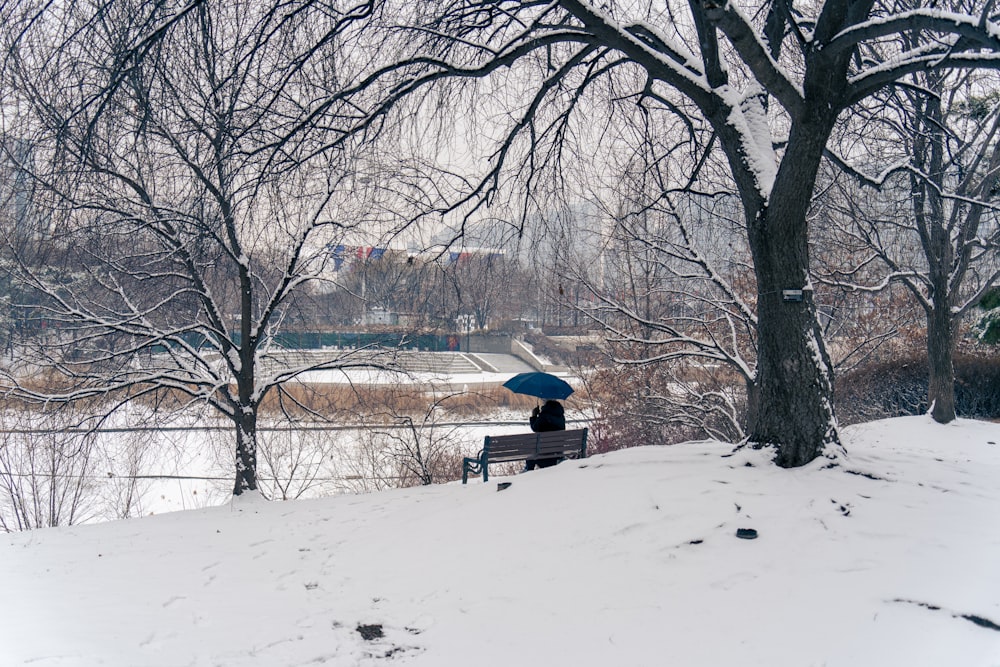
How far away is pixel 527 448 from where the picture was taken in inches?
317

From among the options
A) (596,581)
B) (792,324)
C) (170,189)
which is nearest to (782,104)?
(792,324)

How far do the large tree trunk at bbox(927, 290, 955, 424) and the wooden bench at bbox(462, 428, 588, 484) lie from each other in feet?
23.2

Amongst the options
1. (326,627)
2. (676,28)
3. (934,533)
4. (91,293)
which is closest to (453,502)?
(326,627)

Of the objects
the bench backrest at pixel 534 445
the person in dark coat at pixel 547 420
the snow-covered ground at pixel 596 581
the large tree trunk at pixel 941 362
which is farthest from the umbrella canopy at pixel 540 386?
the large tree trunk at pixel 941 362

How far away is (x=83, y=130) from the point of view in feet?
16.0

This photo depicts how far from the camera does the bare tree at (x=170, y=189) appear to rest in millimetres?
4621

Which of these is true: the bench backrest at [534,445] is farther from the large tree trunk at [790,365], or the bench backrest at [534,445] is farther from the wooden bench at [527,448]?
the large tree trunk at [790,365]

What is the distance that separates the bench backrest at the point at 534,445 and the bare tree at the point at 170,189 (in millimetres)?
3311

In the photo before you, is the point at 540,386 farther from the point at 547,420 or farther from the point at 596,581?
the point at 596,581

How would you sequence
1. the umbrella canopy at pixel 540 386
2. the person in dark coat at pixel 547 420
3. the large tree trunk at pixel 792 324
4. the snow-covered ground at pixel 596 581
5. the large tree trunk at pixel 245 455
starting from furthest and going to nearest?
the large tree trunk at pixel 245 455 < the person in dark coat at pixel 547 420 < the umbrella canopy at pixel 540 386 < the large tree trunk at pixel 792 324 < the snow-covered ground at pixel 596 581

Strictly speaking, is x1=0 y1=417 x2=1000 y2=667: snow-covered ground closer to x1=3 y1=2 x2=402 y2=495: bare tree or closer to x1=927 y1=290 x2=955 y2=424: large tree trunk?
x1=3 y1=2 x2=402 y2=495: bare tree

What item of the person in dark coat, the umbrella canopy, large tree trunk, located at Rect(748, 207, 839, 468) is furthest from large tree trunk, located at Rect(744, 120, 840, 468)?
the person in dark coat

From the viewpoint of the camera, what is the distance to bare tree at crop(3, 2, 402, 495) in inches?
182

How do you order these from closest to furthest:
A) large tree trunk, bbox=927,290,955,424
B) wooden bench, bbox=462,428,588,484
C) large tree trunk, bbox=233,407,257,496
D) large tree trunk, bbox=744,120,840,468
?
large tree trunk, bbox=744,120,840,468, wooden bench, bbox=462,428,588,484, large tree trunk, bbox=233,407,257,496, large tree trunk, bbox=927,290,955,424
